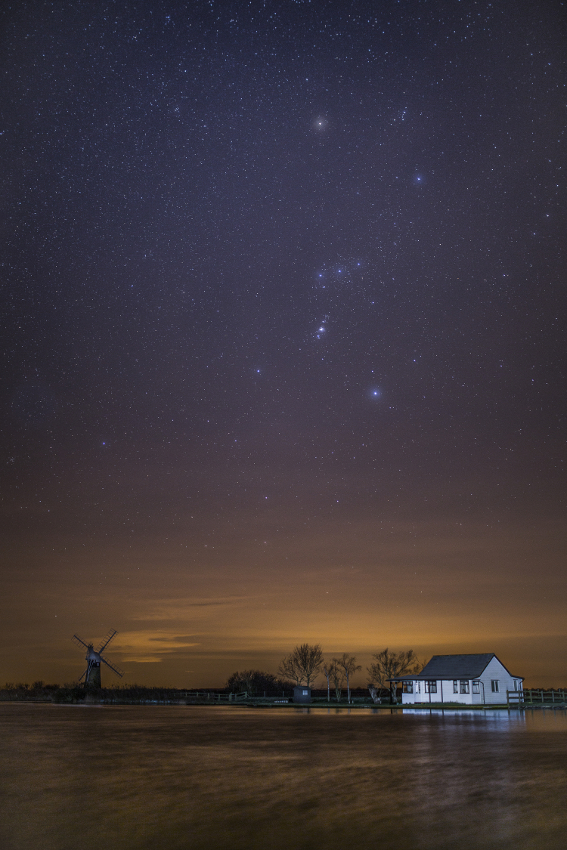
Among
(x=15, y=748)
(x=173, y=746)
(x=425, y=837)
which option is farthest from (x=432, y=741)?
(x=425, y=837)

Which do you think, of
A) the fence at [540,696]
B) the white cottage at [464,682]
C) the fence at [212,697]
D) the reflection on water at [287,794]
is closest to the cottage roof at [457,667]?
the white cottage at [464,682]

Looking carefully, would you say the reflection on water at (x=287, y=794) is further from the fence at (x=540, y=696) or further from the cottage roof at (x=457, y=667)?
the fence at (x=540, y=696)

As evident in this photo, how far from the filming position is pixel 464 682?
204 feet

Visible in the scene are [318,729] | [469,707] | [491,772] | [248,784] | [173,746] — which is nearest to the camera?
[248,784]

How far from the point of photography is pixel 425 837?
10.9 m

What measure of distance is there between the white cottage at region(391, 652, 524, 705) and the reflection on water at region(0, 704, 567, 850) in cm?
3685

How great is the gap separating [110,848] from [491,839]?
5.51 meters

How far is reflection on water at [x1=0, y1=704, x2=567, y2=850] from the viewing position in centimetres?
1102

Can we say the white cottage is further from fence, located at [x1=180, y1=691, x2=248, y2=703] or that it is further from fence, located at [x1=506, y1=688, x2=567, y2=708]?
fence, located at [x1=180, y1=691, x2=248, y2=703]

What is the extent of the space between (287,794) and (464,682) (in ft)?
170

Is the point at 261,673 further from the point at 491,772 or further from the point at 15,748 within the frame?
the point at 491,772

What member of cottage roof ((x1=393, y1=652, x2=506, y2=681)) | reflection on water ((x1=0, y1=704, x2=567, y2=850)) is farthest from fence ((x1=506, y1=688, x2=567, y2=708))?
reflection on water ((x1=0, y1=704, x2=567, y2=850))

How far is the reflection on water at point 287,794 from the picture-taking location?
11023mm

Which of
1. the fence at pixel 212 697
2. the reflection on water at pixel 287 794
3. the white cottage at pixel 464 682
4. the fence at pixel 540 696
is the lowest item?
the fence at pixel 212 697
